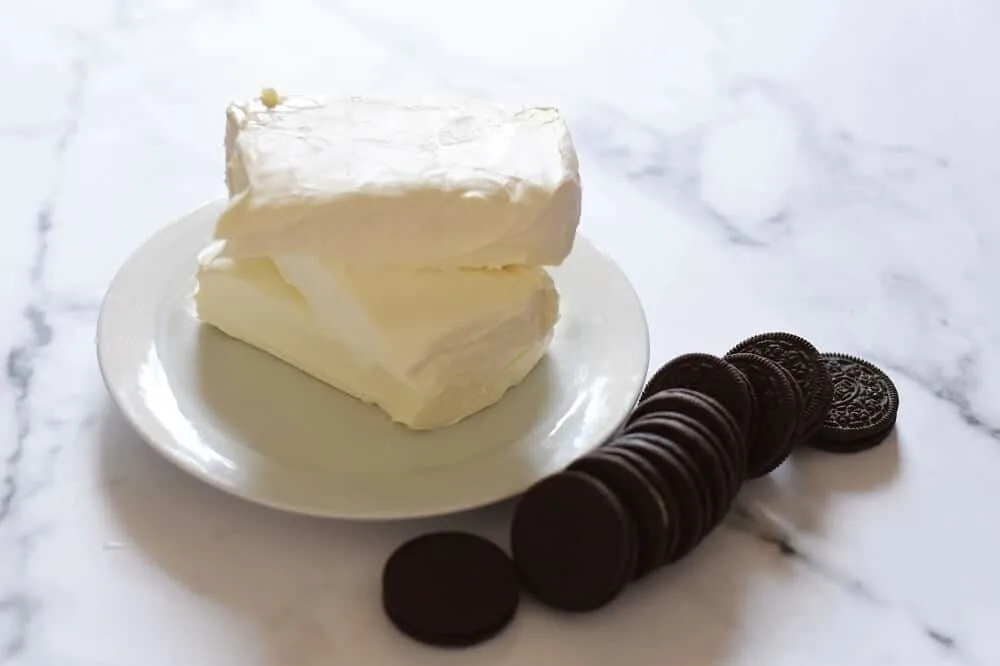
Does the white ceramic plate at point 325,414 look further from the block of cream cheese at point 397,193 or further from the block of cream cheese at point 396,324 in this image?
the block of cream cheese at point 397,193

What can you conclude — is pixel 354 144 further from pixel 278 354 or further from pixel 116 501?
pixel 116 501

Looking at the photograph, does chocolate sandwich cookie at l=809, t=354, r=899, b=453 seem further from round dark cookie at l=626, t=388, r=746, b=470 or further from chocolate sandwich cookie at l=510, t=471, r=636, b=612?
chocolate sandwich cookie at l=510, t=471, r=636, b=612

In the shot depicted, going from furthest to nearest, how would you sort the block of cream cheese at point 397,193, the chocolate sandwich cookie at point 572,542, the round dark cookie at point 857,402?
the round dark cookie at point 857,402 < the block of cream cheese at point 397,193 < the chocolate sandwich cookie at point 572,542

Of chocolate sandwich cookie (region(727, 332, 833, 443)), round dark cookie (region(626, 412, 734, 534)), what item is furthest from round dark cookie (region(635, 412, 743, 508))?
chocolate sandwich cookie (region(727, 332, 833, 443))

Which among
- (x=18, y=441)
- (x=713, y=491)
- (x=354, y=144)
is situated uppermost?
(x=354, y=144)

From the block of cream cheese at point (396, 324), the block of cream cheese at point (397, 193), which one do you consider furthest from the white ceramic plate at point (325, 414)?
the block of cream cheese at point (397, 193)

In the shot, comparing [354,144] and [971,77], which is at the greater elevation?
[354,144]

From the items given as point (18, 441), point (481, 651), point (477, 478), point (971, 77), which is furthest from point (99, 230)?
point (971, 77)

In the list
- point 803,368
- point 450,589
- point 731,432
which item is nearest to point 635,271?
point 803,368
